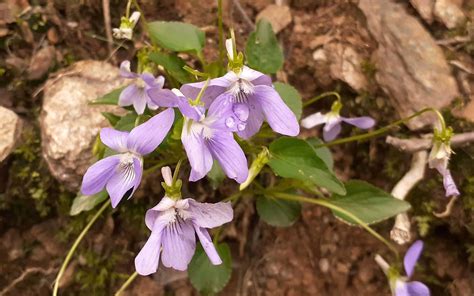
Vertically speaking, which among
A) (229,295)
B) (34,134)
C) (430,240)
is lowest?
(229,295)

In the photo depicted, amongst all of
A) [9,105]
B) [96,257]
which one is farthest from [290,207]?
[9,105]

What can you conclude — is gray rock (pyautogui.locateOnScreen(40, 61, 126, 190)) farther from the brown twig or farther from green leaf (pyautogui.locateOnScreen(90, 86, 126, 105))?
the brown twig

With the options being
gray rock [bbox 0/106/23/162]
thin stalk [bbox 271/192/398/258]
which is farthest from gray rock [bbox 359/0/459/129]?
gray rock [bbox 0/106/23/162]

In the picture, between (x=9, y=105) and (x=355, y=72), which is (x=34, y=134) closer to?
(x=9, y=105)

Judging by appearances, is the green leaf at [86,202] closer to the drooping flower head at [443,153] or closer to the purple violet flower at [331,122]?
the purple violet flower at [331,122]

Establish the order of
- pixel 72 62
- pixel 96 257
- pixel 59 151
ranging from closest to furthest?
1. pixel 59 151
2. pixel 96 257
3. pixel 72 62

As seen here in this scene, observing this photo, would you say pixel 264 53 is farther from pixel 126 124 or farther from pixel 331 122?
pixel 126 124
